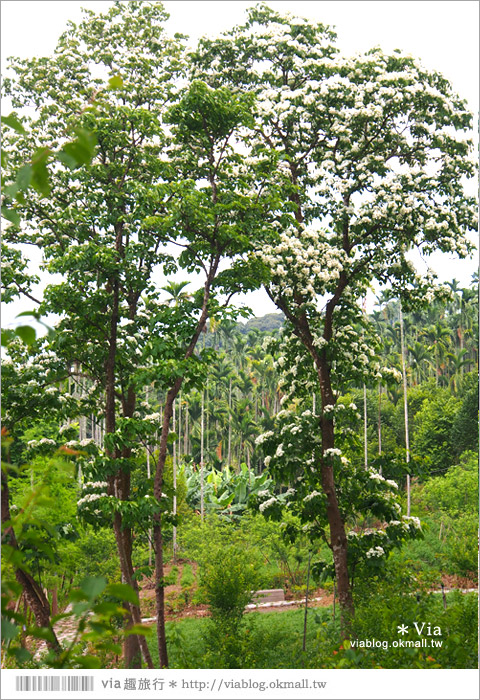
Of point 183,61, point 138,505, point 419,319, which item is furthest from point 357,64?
point 419,319

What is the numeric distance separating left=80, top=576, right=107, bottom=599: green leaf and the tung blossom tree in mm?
5418

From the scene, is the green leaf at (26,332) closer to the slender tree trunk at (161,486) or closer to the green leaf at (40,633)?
the green leaf at (40,633)

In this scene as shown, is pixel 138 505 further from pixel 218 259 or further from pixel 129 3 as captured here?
pixel 129 3

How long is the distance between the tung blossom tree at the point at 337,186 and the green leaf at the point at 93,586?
17.8 feet

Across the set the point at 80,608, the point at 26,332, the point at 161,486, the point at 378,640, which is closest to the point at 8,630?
the point at 80,608

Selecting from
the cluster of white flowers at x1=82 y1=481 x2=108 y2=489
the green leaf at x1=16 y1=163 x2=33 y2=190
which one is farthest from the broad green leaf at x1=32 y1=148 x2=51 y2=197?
the cluster of white flowers at x1=82 y1=481 x2=108 y2=489

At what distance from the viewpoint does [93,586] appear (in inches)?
52.8

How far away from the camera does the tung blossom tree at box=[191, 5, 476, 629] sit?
6.83 m

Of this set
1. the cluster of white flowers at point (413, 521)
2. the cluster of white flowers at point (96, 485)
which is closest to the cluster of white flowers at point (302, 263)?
the cluster of white flowers at point (413, 521)

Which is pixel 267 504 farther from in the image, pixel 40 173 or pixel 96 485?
pixel 40 173

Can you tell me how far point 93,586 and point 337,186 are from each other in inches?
248

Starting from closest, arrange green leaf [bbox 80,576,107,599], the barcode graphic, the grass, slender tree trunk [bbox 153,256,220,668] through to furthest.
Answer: green leaf [bbox 80,576,107,599], the barcode graphic, slender tree trunk [bbox 153,256,220,668], the grass

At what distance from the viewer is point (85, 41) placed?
7.38 metres

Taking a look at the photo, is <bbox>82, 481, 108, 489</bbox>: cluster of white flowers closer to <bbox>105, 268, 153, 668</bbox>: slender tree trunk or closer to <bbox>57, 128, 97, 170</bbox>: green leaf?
<bbox>105, 268, 153, 668</bbox>: slender tree trunk
